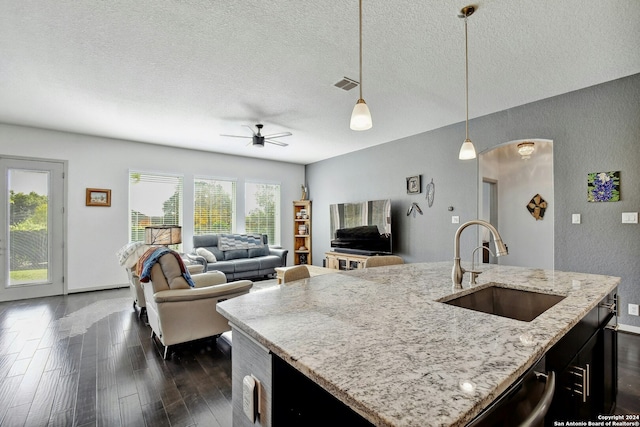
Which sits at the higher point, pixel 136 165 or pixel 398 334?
pixel 136 165

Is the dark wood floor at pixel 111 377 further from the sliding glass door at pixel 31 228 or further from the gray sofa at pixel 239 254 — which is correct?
the gray sofa at pixel 239 254

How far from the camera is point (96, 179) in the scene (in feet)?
17.1

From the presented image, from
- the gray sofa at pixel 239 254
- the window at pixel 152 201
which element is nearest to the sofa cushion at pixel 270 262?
the gray sofa at pixel 239 254

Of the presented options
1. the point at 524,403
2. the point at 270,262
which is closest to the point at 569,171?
the point at 524,403

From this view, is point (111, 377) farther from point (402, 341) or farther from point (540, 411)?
point (540, 411)

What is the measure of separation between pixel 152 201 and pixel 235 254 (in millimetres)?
1903

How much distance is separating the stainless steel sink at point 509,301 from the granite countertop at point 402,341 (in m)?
0.04

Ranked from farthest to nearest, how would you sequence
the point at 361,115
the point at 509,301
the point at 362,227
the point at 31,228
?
the point at 362,227 → the point at 31,228 → the point at 361,115 → the point at 509,301

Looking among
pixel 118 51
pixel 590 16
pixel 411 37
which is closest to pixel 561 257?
pixel 590 16

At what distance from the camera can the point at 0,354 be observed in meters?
2.67

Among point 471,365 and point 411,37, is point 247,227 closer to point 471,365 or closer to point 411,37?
point 411,37

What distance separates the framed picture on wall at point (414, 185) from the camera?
16.6 feet

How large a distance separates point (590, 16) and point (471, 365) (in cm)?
283

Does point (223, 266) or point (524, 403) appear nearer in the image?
point (524, 403)
